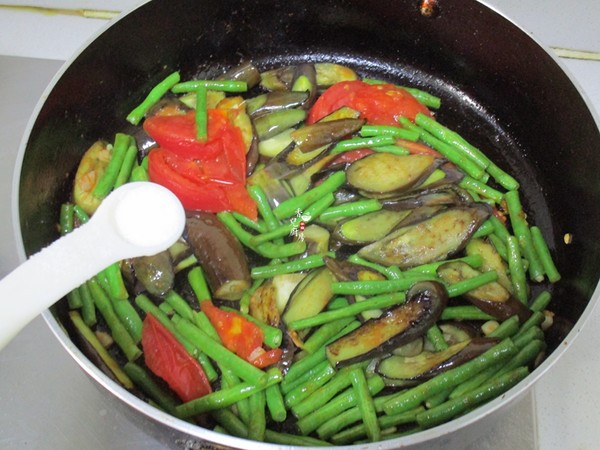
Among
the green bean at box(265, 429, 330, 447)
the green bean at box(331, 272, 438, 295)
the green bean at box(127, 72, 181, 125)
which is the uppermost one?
the green bean at box(127, 72, 181, 125)

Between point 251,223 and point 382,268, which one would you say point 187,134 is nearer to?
point 251,223

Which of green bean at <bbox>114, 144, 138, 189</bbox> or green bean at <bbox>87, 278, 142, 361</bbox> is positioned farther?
green bean at <bbox>114, 144, 138, 189</bbox>

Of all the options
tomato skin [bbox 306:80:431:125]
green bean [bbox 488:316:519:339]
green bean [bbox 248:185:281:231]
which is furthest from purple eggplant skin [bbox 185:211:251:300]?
green bean [bbox 488:316:519:339]

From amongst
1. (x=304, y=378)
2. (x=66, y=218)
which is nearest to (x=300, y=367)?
(x=304, y=378)

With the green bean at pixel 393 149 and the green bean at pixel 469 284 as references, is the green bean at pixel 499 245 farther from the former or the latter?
the green bean at pixel 393 149

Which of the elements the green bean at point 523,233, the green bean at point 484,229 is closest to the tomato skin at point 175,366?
the green bean at point 484,229

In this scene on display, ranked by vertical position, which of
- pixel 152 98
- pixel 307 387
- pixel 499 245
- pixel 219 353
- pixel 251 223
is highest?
pixel 152 98

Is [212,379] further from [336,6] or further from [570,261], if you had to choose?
[336,6]

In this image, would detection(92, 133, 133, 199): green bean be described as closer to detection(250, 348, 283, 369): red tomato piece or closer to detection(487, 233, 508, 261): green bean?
detection(250, 348, 283, 369): red tomato piece
